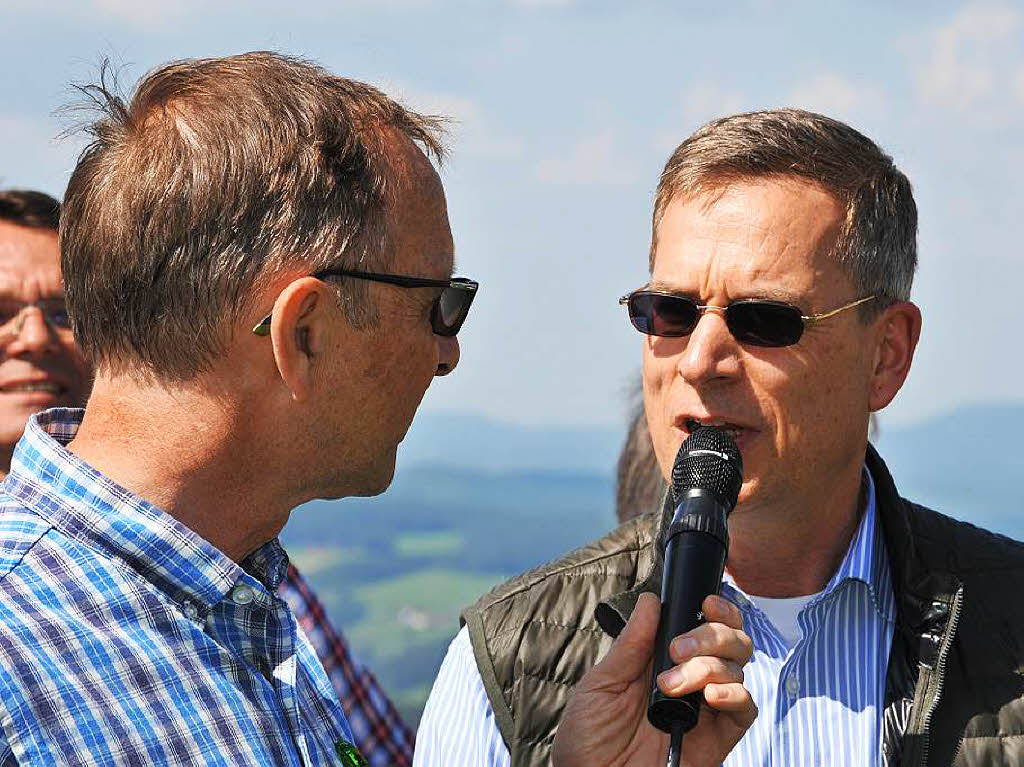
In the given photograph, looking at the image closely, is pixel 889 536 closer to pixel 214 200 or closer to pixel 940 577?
pixel 940 577

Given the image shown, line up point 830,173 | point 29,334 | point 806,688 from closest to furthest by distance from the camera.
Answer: point 806,688
point 830,173
point 29,334

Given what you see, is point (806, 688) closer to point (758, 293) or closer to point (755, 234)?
point (758, 293)

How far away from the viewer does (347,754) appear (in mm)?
2418

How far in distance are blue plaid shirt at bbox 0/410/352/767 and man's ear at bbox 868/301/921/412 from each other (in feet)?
6.48

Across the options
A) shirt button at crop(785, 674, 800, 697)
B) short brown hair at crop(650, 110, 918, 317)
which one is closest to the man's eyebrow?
short brown hair at crop(650, 110, 918, 317)

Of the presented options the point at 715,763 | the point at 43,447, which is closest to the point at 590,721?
the point at 715,763

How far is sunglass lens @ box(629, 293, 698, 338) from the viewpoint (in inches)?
133

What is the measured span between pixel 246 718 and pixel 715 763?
97 cm

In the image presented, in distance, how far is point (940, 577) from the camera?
3344 millimetres

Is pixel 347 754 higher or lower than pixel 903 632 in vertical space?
lower

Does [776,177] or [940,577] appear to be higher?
[776,177]

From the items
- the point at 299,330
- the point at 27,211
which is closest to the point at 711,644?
the point at 299,330

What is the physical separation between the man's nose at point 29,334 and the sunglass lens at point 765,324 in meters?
2.21

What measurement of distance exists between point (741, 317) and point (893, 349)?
60 centimetres
